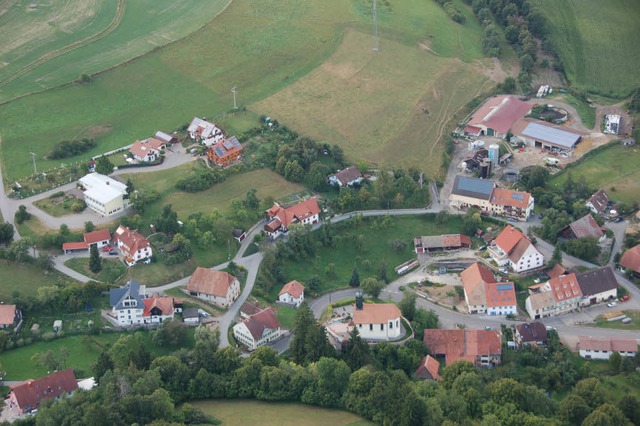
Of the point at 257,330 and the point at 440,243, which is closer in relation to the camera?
the point at 257,330

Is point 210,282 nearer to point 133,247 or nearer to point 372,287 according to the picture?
point 133,247

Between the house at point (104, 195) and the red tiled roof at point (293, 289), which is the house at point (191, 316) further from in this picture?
the house at point (104, 195)

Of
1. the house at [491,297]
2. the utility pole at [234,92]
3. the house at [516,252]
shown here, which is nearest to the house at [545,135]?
the house at [516,252]

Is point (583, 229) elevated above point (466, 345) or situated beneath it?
situated beneath

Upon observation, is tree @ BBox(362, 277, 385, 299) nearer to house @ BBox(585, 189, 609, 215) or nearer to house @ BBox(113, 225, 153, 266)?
house @ BBox(113, 225, 153, 266)

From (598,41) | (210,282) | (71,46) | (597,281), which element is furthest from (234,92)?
(598,41)

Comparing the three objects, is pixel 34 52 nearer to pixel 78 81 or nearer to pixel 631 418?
pixel 78 81

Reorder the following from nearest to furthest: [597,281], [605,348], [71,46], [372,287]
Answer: [605,348], [597,281], [372,287], [71,46]
